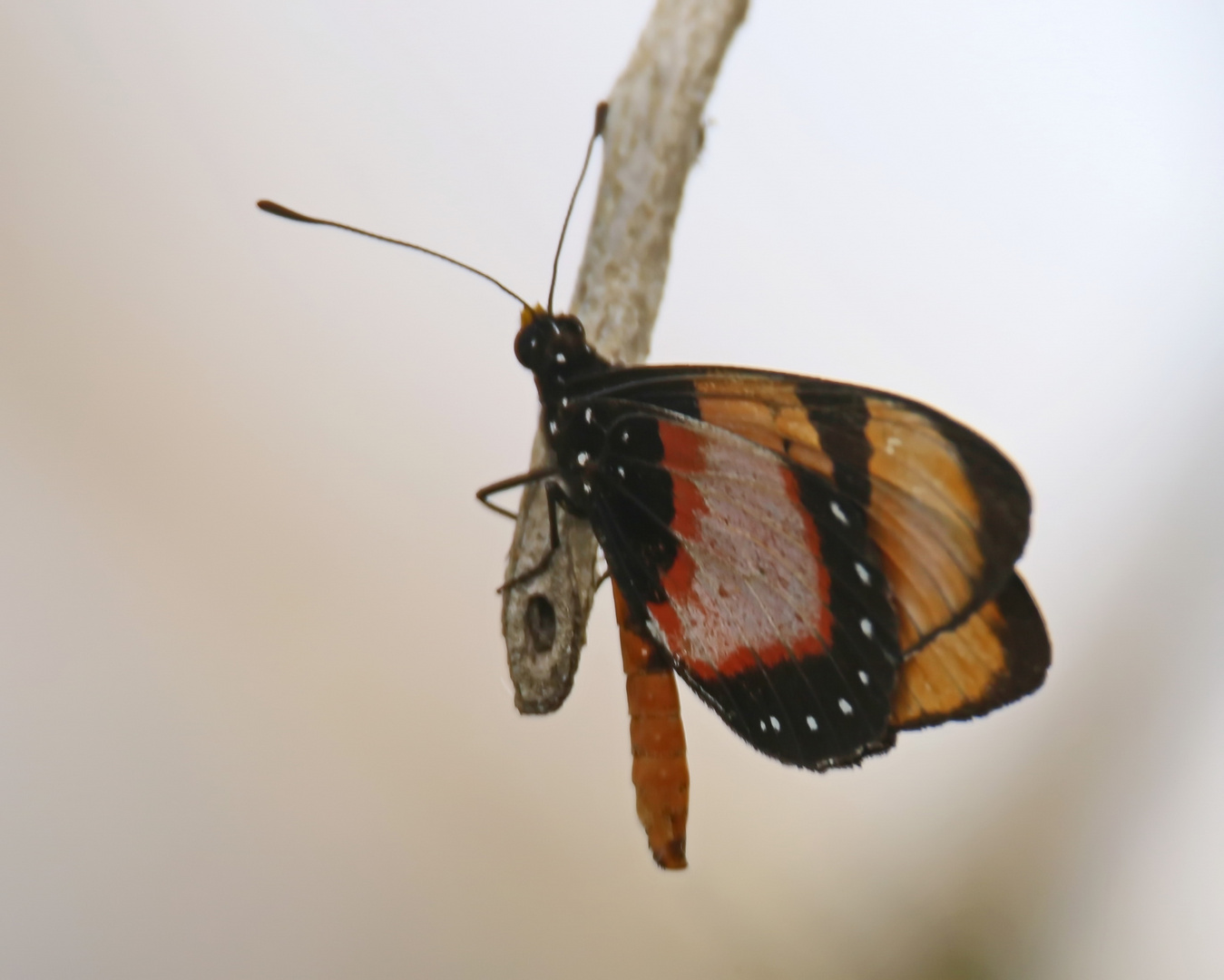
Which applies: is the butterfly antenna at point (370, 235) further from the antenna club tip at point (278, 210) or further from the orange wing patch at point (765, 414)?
the orange wing patch at point (765, 414)

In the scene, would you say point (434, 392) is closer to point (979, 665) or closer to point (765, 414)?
point (765, 414)

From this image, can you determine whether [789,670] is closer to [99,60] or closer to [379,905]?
[379,905]

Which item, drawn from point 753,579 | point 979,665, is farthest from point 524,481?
point 979,665

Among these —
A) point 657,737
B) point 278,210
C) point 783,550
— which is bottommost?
point 657,737

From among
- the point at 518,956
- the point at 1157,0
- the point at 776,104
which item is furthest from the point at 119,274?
the point at 1157,0

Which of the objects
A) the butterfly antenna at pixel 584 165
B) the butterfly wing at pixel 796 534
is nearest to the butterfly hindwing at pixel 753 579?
the butterfly wing at pixel 796 534

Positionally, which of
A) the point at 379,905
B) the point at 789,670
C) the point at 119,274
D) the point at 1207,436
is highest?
the point at 119,274

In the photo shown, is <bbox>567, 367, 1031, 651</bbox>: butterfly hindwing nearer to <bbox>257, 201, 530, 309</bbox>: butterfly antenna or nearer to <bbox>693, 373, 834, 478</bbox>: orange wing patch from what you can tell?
<bbox>693, 373, 834, 478</bbox>: orange wing patch
